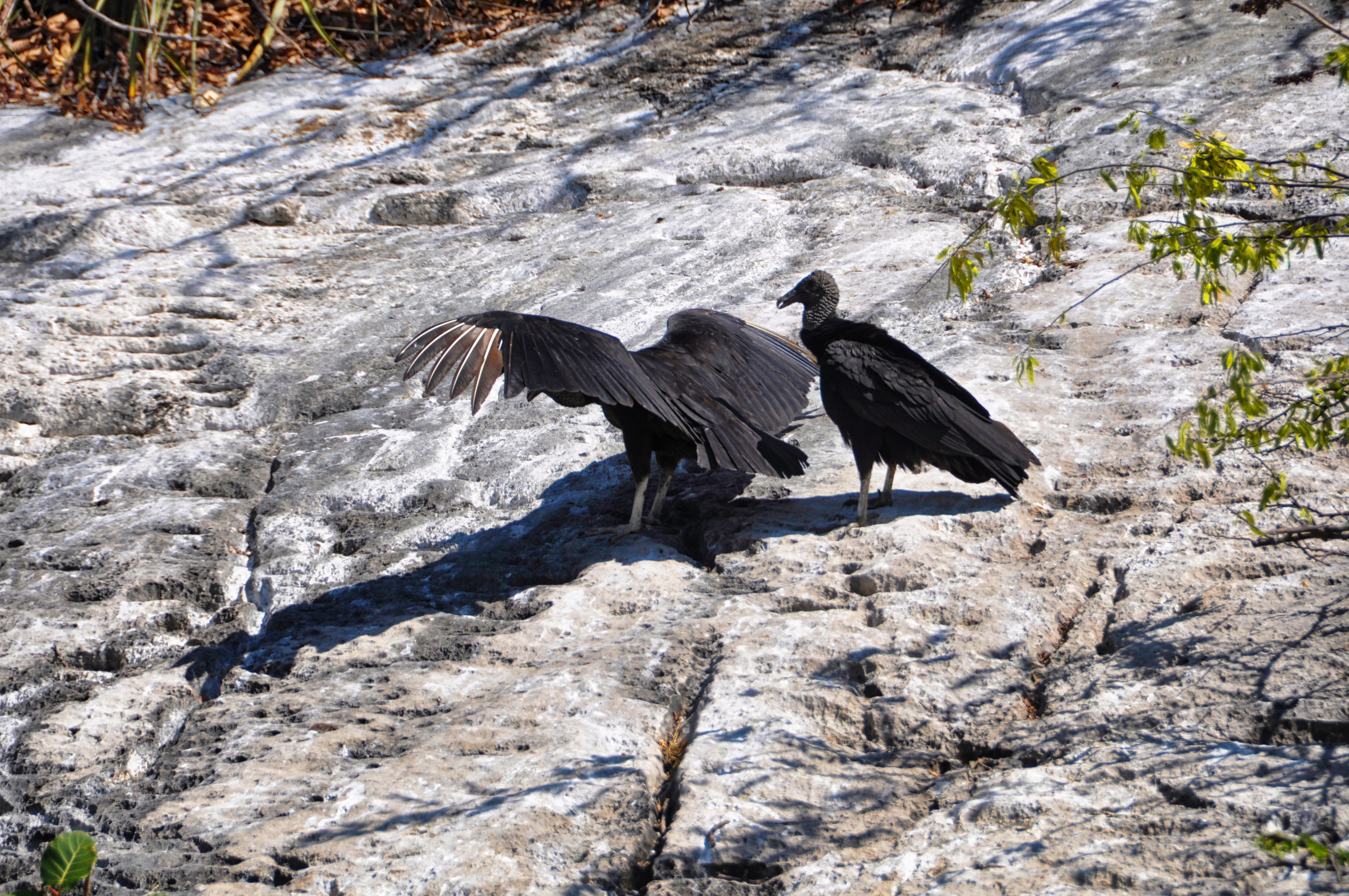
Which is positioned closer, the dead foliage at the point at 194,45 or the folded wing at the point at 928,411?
the folded wing at the point at 928,411

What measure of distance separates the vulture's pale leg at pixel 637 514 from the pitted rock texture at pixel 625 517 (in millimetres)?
38

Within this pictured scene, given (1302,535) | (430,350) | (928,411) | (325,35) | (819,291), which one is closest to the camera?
(1302,535)

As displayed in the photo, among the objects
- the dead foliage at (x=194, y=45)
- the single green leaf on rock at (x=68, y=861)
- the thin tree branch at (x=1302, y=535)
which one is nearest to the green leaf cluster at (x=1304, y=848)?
the thin tree branch at (x=1302, y=535)

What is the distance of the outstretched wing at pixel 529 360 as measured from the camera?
2949 millimetres

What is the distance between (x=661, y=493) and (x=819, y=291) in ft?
3.64

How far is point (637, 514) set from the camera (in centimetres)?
363

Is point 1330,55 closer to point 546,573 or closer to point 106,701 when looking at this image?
point 546,573

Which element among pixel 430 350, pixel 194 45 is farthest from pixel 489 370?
pixel 194 45

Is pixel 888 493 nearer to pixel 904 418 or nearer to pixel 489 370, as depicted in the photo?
pixel 904 418

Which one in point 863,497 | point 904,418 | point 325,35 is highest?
point 325,35

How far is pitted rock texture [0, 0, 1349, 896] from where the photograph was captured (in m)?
2.08

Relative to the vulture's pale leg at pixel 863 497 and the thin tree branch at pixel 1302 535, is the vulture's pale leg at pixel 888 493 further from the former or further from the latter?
the thin tree branch at pixel 1302 535

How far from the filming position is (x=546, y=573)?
346cm

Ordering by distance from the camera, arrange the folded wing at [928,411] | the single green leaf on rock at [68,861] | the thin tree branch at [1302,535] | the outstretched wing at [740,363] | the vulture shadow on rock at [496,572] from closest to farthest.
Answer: the single green leaf on rock at [68,861] < the thin tree branch at [1302,535] < the vulture shadow on rock at [496,572] < the folded wing at [928,411] < the outstretched wing at [740,363]
